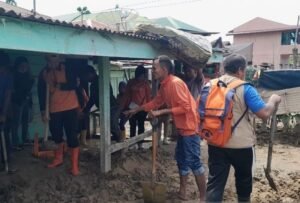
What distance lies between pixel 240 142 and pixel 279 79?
8.81m

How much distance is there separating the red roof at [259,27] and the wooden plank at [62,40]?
3368cm

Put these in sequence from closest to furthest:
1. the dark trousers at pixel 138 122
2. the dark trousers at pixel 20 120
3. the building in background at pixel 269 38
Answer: the dark trousers at pixel 20 120
the dark trousers at pixel 138 122
the building in background at pixel 269 38

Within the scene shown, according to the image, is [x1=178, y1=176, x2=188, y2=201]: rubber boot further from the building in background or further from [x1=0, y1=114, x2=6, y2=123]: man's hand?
the building in background

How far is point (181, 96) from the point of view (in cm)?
489

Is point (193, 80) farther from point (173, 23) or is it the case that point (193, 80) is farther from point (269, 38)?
point (269, 38)

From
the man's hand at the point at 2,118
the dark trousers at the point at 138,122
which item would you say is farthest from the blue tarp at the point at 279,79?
the man's hand at the point at 2,118

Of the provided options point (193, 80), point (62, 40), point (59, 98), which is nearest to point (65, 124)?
point (59, 98)

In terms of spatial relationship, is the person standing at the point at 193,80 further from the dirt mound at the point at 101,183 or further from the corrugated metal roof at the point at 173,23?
the corrugated metal roof at the point at 173,23

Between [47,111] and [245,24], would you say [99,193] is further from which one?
[245,24]

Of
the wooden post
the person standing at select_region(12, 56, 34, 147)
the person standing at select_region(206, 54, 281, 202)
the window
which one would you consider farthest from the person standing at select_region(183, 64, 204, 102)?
the window

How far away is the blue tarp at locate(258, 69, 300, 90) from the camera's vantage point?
38.4 ft

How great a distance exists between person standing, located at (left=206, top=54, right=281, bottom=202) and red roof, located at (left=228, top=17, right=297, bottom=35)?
35.0 metres

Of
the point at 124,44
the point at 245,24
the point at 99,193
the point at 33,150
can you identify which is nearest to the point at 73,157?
the point at 99,193

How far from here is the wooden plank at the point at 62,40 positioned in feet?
11.8
